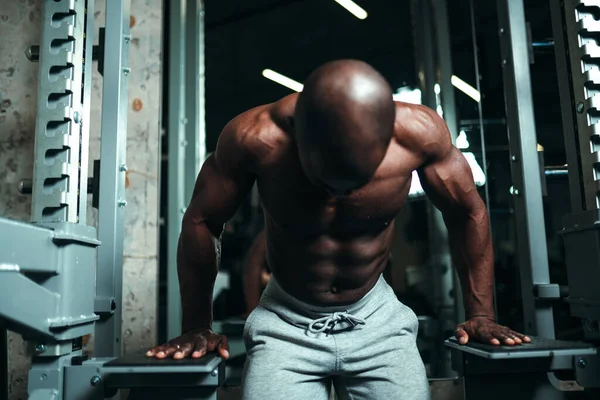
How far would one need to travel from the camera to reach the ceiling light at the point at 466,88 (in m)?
2.54

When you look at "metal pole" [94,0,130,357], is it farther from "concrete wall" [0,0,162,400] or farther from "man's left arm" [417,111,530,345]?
"man's left arm" [417,111,530,345]

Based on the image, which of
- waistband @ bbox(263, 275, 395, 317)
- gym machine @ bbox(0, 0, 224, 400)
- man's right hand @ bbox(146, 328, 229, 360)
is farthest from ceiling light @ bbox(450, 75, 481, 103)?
man's right hand @ bbox(146, 328, 229, 360)

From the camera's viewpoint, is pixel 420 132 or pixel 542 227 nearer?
pixel 420 132

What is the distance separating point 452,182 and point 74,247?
3.26 ft

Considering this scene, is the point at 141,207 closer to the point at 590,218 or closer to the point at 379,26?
the point at 379,26

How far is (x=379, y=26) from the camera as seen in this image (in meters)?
2.64

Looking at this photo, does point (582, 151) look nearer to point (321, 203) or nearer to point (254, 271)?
point (321, 203)

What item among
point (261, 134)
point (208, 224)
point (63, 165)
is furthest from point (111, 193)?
point (261, 134)

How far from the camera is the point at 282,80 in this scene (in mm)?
2670

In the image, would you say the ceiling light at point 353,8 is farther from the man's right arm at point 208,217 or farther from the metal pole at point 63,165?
the man's right arm at point 208,217

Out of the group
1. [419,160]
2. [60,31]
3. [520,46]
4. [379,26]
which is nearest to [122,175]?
[60,31]

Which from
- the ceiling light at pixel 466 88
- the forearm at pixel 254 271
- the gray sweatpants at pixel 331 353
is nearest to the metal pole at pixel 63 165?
the gray sweatpants at pixel 331 353

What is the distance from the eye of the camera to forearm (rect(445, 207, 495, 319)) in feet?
4.72

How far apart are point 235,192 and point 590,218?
92cm
